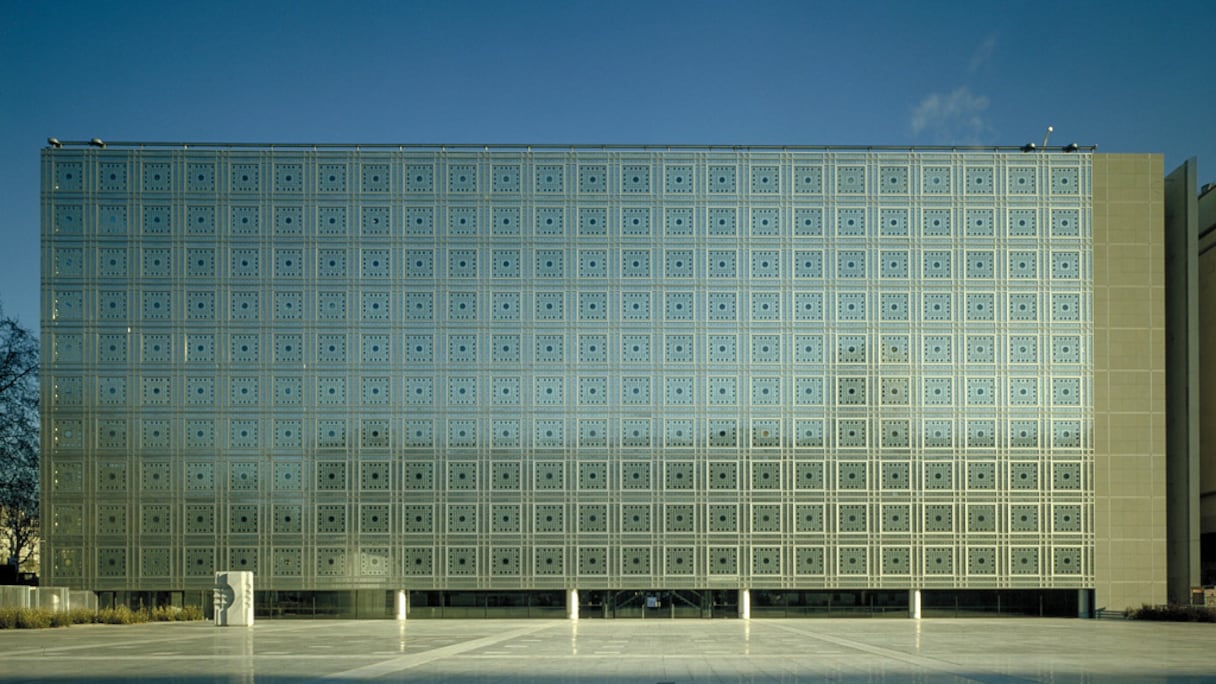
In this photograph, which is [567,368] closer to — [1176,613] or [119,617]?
[119,617]

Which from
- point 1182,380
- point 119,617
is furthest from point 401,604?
point 1182,380

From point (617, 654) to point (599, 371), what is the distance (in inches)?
940

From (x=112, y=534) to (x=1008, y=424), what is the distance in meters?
39.6

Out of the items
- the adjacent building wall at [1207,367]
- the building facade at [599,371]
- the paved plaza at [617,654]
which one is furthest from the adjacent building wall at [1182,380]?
the paved plaza at [617,654]

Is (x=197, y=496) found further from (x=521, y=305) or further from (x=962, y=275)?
(x=962, y=275)

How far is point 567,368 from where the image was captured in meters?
49.4

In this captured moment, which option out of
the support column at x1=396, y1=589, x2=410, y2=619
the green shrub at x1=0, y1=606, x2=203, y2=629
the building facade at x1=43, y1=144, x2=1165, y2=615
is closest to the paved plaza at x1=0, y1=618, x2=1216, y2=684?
the green shrub at x1=0, y1=606, x2=203, y2=629

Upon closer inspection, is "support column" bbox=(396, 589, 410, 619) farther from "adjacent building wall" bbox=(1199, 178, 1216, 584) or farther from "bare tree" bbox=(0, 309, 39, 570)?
"adjacent building wall" bbox=(1199, 178, 1216, 584)

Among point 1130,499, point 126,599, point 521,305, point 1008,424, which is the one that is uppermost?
point 521,305

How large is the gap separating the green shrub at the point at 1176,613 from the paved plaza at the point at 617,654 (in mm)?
3855

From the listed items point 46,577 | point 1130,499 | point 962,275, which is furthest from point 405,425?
point 1130,499

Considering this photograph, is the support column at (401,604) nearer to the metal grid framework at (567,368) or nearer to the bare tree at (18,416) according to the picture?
the metal grid framework at (567,368)

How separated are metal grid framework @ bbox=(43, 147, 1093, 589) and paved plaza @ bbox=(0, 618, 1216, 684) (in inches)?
305

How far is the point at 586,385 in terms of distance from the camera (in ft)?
162
